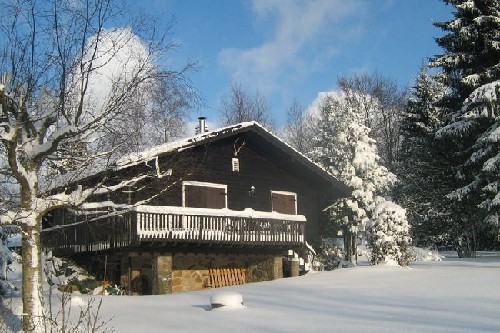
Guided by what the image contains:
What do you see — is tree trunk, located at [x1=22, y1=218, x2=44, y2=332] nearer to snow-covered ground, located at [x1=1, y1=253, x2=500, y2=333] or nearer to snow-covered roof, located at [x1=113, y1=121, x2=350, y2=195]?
snow-covered ground, located at [x1=1, y1=253, x2=500, y2=333]

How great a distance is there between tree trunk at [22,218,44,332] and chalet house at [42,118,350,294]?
5.18 m

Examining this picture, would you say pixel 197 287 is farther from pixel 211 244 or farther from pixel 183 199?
pixel 183 199

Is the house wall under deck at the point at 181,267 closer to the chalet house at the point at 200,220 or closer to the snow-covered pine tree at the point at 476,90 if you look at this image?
the chalet house at the point at 200,220

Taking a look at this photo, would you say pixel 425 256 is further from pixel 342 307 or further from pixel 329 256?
pixel 342 307

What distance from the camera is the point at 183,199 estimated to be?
20.2 m

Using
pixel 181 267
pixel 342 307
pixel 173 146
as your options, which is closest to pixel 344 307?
pixel 342 307

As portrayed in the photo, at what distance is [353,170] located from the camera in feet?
101

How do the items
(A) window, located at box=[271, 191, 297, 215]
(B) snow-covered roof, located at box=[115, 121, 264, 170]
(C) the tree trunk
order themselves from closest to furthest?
(C) the tree trunk < (B) snow-covered roof, located at box=[115, 121, 264, 170] < (A) window, located at box=[271, 191, 297, 215]

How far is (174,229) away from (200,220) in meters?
1.18

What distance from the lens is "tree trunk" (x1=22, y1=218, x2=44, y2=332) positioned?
33.3 ft

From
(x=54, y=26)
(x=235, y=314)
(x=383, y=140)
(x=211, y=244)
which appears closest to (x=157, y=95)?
(x=54, y=26)

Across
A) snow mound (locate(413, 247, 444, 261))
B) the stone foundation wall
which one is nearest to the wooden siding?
the stone foundation wall

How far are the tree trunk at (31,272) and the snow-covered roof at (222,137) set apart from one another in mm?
2758

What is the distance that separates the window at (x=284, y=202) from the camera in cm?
2427
